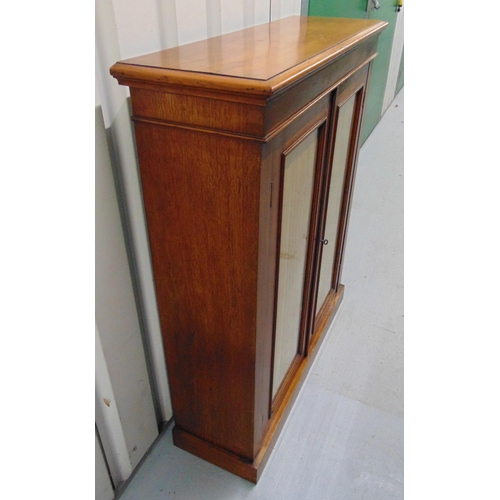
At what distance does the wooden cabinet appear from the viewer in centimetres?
82

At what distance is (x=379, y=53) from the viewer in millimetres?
3703

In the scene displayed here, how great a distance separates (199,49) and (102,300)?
66 centimetres

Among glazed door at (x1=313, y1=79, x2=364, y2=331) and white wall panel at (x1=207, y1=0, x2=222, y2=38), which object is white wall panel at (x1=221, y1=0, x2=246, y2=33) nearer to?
white wall panel at (x1=207, y1=0, x2=222, y2=38)

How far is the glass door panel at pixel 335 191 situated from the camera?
1385 mm

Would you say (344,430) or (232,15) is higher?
(232,15)

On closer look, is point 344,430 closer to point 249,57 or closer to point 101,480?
point 101,480

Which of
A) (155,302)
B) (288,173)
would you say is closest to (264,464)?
(155,302)

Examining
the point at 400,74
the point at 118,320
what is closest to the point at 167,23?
the point at 118,320

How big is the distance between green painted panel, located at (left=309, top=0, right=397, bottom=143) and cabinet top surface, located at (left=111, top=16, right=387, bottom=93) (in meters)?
1.61

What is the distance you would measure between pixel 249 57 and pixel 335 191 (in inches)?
29.0

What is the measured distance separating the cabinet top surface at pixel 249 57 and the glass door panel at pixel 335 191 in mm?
228

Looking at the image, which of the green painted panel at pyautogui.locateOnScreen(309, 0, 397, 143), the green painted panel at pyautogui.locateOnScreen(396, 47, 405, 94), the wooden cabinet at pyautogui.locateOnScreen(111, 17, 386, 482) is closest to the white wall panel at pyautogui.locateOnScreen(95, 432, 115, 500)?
the wooden cabinet at pyautogui.locateOnScreen(111, 17, 386, 482)

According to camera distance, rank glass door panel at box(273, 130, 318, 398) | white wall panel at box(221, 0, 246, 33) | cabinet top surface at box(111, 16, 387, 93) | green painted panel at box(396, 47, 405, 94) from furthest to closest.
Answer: green painted panel at box(396, 47, 405, 94), white wall panel at box(221, 0, 246, 33), glass door panel at box(273, 130, 318, 398), cabinet top surface at box(111, 16, 387, 93)

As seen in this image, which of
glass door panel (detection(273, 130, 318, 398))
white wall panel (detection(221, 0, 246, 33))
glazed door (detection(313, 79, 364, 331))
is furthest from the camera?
glazed door (detection(313, 79, 364, 331))
